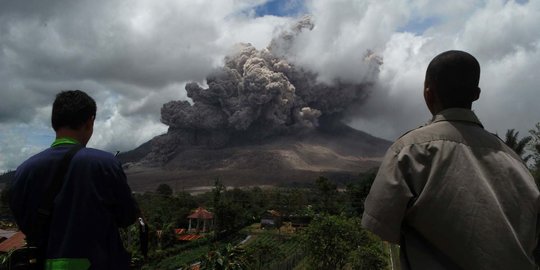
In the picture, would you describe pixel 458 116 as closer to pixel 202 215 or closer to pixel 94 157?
pixel 94 157

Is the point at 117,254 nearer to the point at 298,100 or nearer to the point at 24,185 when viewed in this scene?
the point at 24,185

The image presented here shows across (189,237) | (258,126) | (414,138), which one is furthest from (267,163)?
(414,138)

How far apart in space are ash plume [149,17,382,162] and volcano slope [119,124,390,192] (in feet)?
10.4

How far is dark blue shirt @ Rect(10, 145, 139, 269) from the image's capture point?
2.08 metres

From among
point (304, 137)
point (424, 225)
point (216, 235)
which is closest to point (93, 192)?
point (424, 225)

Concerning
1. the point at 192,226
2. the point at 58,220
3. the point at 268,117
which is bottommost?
the point at 192,226

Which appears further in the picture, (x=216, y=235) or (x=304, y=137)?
(x=304, y=137)

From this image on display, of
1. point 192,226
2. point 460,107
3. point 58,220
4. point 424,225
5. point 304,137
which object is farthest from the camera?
point 304,137

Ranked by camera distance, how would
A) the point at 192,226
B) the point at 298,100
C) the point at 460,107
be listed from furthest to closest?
the point at 298,100
the point at 192,226
the point at 460,107

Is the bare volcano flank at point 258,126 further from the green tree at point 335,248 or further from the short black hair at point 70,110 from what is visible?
the short black hair at point 70,110

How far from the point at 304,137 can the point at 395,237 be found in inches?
4867

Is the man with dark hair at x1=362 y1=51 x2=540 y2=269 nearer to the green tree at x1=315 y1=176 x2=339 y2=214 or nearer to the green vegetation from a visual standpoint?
the green vegetation

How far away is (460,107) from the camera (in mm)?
1938

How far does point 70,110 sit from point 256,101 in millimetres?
102545
